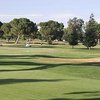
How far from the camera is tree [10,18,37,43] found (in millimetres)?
159875

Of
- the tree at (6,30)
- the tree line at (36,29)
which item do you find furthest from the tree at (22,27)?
the tree at (6,30)

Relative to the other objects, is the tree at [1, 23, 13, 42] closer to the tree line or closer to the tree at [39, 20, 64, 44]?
the tree line

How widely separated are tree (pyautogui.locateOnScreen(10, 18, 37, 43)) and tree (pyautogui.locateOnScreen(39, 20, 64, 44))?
5277mm

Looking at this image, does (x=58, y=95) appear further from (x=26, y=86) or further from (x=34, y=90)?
(x=26, y=86)

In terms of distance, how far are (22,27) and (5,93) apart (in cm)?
14473

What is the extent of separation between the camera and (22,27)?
16050 cm

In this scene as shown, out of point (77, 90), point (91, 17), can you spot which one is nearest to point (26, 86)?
point (77, 90)

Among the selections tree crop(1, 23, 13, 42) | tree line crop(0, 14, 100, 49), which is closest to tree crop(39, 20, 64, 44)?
tree line crop(0, 14, 100, 49)

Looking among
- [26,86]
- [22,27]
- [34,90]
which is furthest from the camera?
[22,27]

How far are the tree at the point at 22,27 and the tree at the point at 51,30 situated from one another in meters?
5.28

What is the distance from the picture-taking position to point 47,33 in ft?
→ 550

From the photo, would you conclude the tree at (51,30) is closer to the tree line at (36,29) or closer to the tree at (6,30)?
the tree line at (36,29)

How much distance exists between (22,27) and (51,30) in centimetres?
1623

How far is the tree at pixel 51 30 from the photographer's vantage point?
167375 millimetres
